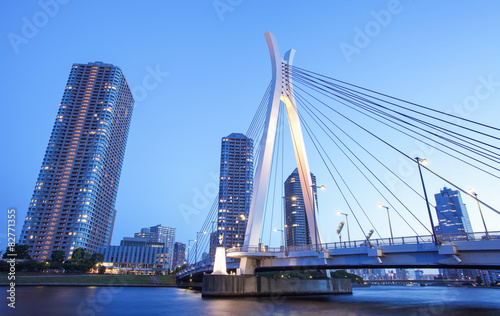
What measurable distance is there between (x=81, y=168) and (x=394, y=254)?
475ft

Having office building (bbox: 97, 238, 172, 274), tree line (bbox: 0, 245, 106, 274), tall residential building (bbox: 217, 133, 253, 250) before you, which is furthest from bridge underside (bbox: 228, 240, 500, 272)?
Answer: office building (bbox: 97, 238, 172, 274)

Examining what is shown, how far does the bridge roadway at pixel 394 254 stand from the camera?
75.0 feet

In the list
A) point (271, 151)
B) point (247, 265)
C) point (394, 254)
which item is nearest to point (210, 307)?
point (247, 265)

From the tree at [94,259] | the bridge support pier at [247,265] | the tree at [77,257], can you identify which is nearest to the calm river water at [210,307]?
the bridge support pier at [247,265]

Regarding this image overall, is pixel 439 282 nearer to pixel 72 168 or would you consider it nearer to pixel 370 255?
pixel 370 255

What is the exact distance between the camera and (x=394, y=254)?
27.7 m

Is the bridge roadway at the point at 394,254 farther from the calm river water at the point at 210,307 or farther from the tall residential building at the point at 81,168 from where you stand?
the tall residential building at the point at 81,168

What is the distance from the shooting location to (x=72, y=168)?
13912 centimetres

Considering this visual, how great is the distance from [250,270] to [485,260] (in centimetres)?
2495

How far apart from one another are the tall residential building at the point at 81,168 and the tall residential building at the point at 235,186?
5833 cm

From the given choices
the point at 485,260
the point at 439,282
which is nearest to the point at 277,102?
the point at 485,260

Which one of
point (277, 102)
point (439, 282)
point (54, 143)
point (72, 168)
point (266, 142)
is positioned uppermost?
point (54, 143)

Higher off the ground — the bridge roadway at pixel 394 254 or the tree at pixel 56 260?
the tree at pixel 56 260

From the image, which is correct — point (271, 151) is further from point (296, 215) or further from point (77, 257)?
point (296, 215)
